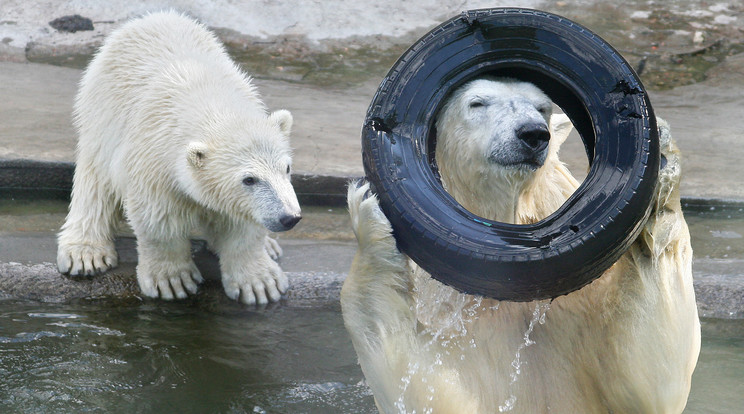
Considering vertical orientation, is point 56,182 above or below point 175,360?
below

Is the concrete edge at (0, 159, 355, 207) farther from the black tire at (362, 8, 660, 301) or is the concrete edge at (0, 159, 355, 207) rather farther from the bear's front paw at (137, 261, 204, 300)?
the black tire at (362, 8, 660, 301)

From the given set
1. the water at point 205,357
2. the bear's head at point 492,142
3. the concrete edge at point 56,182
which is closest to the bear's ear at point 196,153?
the water at point 205,357

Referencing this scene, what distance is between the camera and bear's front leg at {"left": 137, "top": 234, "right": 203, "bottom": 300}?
3.49m

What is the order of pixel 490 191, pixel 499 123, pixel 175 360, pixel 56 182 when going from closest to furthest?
1. pixel 499 123
2. pixel 490 191
3. pixel 175 360
4. pixel 56 182

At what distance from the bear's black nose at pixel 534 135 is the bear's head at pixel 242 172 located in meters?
1.34

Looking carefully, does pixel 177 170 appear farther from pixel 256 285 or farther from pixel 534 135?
pixel 534 135

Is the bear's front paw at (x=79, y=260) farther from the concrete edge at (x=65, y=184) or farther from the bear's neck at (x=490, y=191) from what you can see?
the bear's neck at (x=490, y=191)

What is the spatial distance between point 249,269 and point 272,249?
1.25ft

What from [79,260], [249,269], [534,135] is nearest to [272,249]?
[249,269]

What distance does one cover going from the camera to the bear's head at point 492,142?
7.29 ft

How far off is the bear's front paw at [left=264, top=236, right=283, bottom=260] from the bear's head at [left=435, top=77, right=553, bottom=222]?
1.55 meters

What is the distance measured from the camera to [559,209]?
216 cm

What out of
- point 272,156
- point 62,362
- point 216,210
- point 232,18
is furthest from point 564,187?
point 232,18

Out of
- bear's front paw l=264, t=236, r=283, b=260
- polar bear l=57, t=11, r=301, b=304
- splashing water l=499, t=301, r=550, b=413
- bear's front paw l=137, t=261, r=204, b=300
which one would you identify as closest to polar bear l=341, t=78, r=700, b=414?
splashing water l=499, t=301, r=550, b=413
